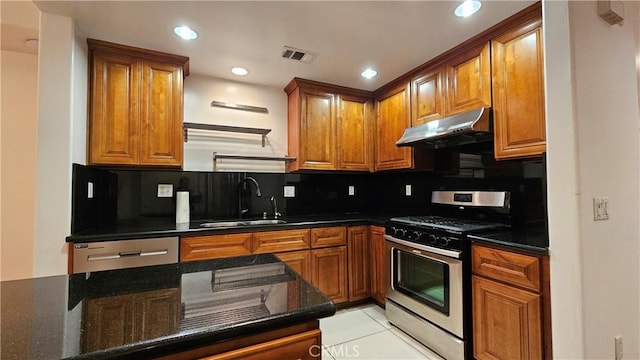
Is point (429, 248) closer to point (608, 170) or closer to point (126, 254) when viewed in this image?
point (608, 170)

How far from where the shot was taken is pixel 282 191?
10.7 ft

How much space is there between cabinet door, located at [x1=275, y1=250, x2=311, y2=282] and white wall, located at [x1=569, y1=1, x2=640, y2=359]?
1.92 m

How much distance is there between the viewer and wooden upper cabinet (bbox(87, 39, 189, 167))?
2.27 m

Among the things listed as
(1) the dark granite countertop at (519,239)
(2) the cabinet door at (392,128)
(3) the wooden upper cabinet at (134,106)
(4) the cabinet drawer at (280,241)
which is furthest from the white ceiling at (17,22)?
(1) the dark granite countertop at (519,239)

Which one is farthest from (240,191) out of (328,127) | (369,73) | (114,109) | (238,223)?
(369,73)

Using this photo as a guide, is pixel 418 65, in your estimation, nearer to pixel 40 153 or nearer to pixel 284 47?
pixel 284 47

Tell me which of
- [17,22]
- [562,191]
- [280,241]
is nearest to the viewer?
[562,191]

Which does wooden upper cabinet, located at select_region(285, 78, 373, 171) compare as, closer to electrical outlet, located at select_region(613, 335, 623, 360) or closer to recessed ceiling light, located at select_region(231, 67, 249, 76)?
recessed ceiling light, located at select_region(231, 67, 249, 76)

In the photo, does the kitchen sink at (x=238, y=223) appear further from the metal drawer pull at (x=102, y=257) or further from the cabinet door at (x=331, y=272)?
the metal drawer pull at (x=102, y=257)

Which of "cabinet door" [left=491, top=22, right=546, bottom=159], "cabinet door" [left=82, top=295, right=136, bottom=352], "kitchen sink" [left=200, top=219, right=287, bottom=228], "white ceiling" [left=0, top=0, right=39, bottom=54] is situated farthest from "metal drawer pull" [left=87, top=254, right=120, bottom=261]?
"cabinet door" [left=491, top=22, right=546, bottom=159]

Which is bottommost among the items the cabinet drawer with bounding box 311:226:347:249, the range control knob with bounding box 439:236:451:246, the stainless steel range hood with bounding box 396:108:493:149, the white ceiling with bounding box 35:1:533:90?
the cabinet drawer with bounding box 311:226:347:249

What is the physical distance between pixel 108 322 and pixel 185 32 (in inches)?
82.0

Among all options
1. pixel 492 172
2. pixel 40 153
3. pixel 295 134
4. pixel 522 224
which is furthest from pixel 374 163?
pixel 40 153

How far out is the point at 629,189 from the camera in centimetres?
164
